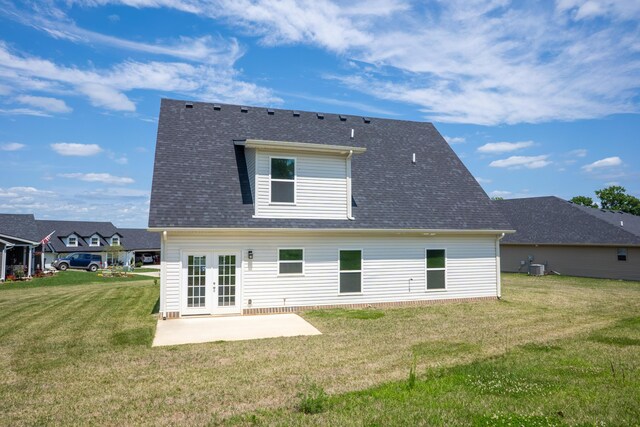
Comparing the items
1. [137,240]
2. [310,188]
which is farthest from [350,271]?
[137,240]

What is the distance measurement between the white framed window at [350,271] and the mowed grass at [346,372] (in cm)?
149

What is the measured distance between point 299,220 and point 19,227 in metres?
30.9

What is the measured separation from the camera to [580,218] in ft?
100

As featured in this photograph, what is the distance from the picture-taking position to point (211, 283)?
13.7 metres

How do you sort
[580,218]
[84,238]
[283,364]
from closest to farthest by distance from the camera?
[283,364] → [580,218] → [84,238]

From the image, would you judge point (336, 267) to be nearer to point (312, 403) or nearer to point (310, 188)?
point (310, 188)

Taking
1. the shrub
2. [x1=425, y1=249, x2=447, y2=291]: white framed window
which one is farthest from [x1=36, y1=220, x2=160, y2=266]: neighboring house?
the shrub

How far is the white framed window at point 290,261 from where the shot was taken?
47.5 feet

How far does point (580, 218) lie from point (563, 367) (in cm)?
2664

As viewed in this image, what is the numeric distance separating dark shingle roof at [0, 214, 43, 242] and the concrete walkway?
27284 mm

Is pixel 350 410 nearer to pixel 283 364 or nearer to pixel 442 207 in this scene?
pixel 283 364

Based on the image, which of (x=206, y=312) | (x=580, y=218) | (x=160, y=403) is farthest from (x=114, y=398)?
(x=580, y=218)

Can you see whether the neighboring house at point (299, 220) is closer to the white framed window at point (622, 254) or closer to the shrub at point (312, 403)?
the shrub at point (312, 403)

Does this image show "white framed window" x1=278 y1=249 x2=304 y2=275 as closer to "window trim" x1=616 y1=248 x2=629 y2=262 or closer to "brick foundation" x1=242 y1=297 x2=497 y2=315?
"brick foundation" x1=242 y1=297 x2=497 y2=315
